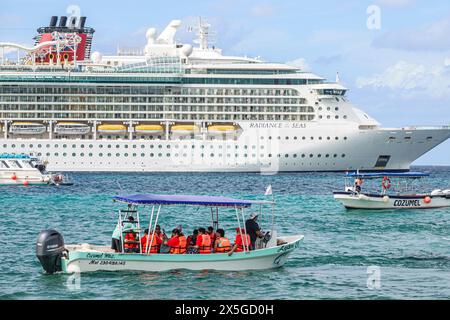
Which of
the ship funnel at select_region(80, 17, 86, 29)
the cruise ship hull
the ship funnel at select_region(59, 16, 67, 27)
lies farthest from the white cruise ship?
the ship funnel at select_region(80, 17, 86, 29)

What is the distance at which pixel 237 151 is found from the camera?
8556 cm

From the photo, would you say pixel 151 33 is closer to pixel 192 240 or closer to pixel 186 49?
→ pixel 186 49

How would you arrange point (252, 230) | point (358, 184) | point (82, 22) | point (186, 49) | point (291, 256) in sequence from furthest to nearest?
point (82, 22)
point (186, 49)
point (358, 184)
point (291, 256)
point (252, 230)

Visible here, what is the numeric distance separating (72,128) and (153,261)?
6458cm

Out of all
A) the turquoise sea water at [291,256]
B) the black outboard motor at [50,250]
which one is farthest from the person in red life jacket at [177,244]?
the black outboard motor at [50,250]

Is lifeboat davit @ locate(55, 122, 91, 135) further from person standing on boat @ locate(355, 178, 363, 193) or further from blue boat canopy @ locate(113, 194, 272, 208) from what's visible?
blue boat canopy @ locate(113, 194, 272, 208)

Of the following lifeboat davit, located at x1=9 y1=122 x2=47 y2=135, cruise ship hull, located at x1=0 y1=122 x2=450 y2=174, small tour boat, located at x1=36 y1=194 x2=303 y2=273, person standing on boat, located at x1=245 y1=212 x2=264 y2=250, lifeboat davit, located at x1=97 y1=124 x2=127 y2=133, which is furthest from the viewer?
lifeboat davit, located at x1=9 y1=122 x2=47 y2=135

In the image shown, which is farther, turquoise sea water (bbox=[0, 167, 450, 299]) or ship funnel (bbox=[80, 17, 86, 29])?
ship funnel (bbox=[80, 17, 86, 29])

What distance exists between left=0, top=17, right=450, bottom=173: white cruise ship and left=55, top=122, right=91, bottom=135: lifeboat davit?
10 centimetres

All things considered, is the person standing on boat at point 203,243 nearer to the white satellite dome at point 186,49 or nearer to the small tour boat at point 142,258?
the small tour boat at point 142,258

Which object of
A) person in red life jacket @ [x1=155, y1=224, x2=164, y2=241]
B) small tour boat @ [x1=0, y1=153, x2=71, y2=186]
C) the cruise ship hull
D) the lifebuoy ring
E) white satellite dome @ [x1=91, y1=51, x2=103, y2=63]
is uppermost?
white satellite dome @ [x1=91, y1=51, x2=103, y2=63]

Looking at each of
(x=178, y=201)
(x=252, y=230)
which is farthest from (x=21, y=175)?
(x=252, y=230)

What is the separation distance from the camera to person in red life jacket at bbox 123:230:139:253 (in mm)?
24469

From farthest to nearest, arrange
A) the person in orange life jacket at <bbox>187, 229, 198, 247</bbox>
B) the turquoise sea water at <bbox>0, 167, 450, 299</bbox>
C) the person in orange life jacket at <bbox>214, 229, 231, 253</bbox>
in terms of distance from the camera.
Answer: the person in orange life jacket at <bbox>187, 229, 198, 247</bbox>
the person in orange life jacket at <bbox>214, 229, 231, 253</bbox>
the turquoise sea water at <bbox>0, 167, 450, 299</bbox>
